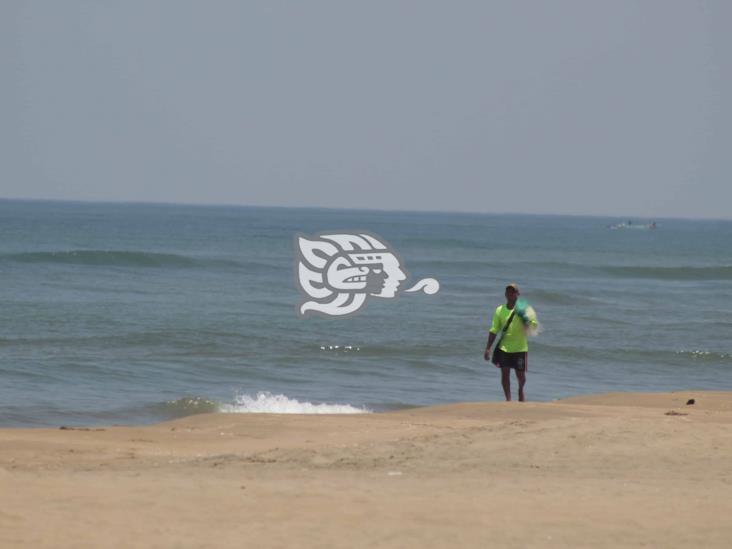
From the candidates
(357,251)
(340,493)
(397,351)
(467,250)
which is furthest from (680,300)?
(467,250)

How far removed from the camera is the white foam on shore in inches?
537

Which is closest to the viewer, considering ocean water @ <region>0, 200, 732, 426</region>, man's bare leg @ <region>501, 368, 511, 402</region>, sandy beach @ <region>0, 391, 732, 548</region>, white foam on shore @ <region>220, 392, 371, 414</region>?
sandy beach @ <region>0, 391, 732, 548</region>

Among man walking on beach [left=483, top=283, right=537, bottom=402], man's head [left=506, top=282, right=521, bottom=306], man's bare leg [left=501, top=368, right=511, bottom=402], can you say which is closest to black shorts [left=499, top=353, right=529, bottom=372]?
man walking on beach [left=483, top=283, right=537, bottom=402]

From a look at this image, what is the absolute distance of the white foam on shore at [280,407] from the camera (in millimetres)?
13641

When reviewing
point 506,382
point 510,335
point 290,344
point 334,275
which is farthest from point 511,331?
point 334,275

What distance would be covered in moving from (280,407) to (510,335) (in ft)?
9.41

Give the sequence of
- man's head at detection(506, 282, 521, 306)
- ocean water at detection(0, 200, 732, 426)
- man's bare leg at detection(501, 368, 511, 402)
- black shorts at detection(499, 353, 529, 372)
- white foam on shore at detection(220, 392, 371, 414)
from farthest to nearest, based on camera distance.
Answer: ocean water at detection(0, 200, 732, 426)
white foam on shore at detection(220, 392, 371, 414)
man's bare leg at detection(501, 368, 511, 402)
black shorts at detection(499, 353, 529, 372)
man's head at detection(506, 282, 521, 306)

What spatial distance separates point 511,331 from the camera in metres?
12.8

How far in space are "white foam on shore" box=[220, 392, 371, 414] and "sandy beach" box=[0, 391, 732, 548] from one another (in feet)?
9.03

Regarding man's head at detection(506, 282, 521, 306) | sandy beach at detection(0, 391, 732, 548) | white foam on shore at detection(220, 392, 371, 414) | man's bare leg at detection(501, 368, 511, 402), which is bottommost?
sandy beach at detection(0, 391, 732, 548)

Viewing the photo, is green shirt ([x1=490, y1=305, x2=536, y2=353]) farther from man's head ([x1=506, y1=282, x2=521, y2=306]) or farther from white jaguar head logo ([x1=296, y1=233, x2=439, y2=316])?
white jaguar head logo ([x1=296, y1=233, x2=439, y2=316])

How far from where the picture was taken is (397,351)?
19.7 metres

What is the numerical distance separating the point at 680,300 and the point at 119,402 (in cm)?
2357

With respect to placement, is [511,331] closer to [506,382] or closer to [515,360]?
[515,360]
